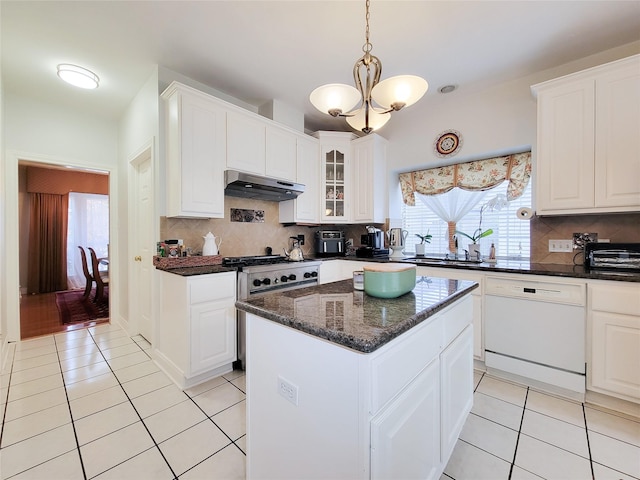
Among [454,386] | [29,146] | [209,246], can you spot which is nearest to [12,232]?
[29,146]

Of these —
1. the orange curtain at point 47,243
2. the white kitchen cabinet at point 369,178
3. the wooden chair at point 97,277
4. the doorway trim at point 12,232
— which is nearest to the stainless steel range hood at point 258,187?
the white kitchen cabinet at point 369,178

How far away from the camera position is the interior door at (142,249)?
2.75 metres

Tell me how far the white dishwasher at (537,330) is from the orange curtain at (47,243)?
308 inches

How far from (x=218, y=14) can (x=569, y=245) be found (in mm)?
3450

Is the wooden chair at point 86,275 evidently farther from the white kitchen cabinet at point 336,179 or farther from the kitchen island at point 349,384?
the kitchen island at point 349,384

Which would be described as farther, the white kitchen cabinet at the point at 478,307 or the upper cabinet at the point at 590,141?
the white kitchen cabinet at the point at 478,307

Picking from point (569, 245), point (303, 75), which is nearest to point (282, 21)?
point (303, 75)

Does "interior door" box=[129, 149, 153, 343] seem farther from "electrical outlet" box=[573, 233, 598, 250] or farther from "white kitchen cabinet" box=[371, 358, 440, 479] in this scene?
"electrical outlet" box=[573, 233, 598, 250]

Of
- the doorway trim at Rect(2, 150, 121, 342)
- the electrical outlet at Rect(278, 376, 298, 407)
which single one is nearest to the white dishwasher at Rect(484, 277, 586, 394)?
the electrical outlet at Rect(278, 376, 298, 407)

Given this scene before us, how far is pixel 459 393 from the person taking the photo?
4.72 ft

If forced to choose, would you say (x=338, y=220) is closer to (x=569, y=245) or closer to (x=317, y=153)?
(x=317, y=153)

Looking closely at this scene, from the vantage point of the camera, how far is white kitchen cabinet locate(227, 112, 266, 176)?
8.61 feet

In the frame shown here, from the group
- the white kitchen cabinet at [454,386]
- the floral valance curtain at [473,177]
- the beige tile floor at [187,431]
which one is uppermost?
the floral valance curtain at [473,177]

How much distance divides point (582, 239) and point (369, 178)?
7.13 feet
